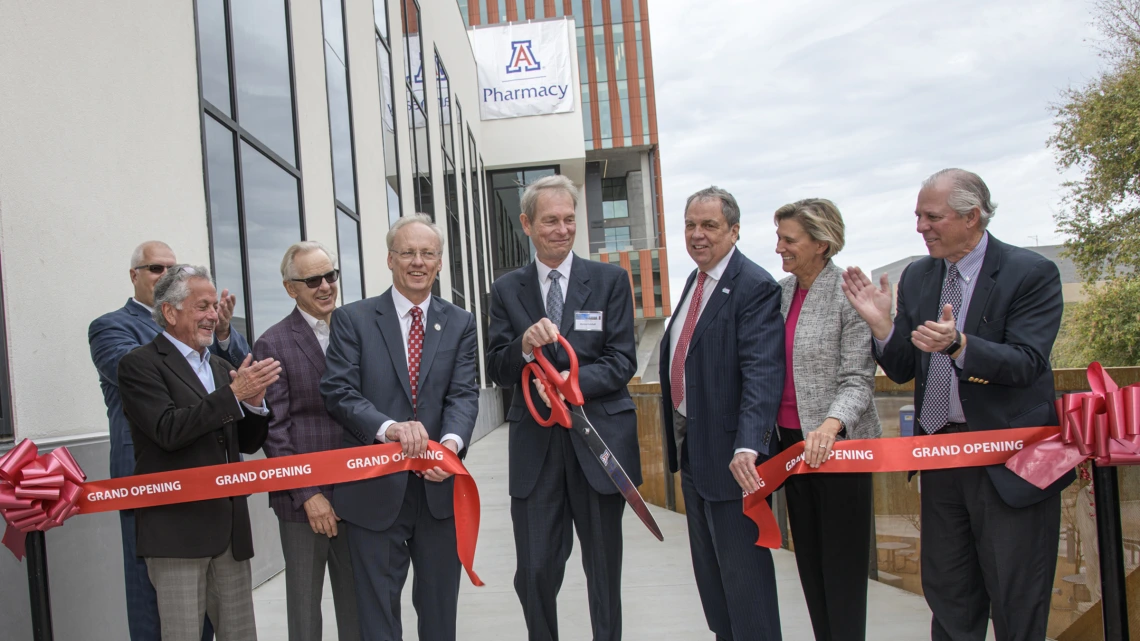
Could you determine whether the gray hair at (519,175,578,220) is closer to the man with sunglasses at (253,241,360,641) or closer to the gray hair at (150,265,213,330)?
the man with sunglasses at (253,241,360,641)

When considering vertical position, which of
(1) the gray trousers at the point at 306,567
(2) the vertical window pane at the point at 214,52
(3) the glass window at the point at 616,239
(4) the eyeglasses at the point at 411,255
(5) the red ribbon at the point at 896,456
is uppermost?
(3) the glass window at the point at 616,239

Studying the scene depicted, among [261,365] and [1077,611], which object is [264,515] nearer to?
[261,365]

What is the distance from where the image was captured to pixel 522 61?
30.8m

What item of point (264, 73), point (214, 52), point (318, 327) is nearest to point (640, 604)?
point (318, 327)

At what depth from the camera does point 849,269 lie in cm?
286

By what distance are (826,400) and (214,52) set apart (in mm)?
5214

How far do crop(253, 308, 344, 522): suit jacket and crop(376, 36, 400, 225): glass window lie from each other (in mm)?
8608

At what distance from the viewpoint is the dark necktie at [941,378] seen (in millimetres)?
2830

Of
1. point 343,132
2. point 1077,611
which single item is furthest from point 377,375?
point 343,132

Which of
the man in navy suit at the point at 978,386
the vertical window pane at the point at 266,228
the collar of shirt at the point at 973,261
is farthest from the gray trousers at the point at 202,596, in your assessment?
the vertical window pane at the point at 266,228

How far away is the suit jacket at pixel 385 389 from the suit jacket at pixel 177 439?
376 mm

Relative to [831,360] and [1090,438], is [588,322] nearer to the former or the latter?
[831,360]

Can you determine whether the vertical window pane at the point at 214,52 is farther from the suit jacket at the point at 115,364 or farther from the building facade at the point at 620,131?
the building facade at the point at 620,131

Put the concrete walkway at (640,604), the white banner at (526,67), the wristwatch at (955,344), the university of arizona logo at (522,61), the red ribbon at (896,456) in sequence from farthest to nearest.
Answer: the university of arizona logo at (522,61), the white banner at (526,67), the concrete walkway at (640,604), the red ribbon at (896,456), the wristwatch at (955,344)
